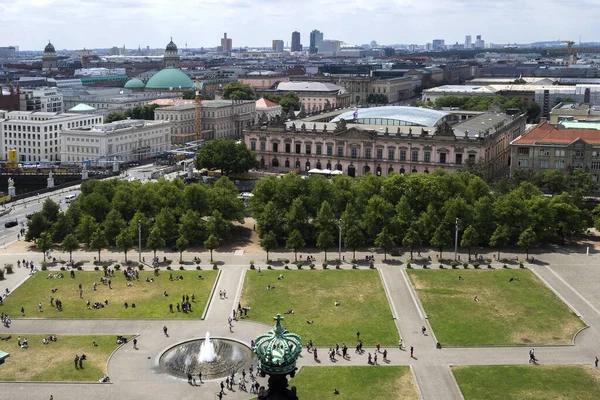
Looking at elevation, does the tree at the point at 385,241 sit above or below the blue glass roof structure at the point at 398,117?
below

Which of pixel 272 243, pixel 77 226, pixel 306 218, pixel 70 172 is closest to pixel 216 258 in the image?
pixel 272 243

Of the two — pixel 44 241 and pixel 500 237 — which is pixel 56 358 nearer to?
pixel 44 241

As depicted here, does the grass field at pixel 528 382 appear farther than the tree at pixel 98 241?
No

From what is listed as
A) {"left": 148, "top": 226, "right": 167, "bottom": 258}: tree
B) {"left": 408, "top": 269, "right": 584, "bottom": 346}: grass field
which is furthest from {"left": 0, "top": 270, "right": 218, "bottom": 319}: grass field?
{"left": 408, "top": 269, "right": 584, "bottom": 346}: grass field

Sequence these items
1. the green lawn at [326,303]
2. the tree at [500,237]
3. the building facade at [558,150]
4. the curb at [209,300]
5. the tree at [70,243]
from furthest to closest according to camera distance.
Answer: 1. the building facade at [558,150]
2. the tree at [500,237]
3. the tree at [70,243]
4. the curb at [209,300]
5. the green lawn at [326,303]

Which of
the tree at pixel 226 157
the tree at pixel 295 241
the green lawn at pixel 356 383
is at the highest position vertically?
the tree at pixel 226 157

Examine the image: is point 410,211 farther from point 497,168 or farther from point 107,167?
point 107,167

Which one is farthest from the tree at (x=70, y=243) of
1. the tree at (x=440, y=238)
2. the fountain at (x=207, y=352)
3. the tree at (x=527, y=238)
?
the tree at (x=527, y=238)

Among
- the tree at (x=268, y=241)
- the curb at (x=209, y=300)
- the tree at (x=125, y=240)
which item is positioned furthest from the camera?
the tree at (x=268, y=241)

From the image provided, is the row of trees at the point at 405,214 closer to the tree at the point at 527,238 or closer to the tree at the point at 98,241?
the tree at the point at 527,238
